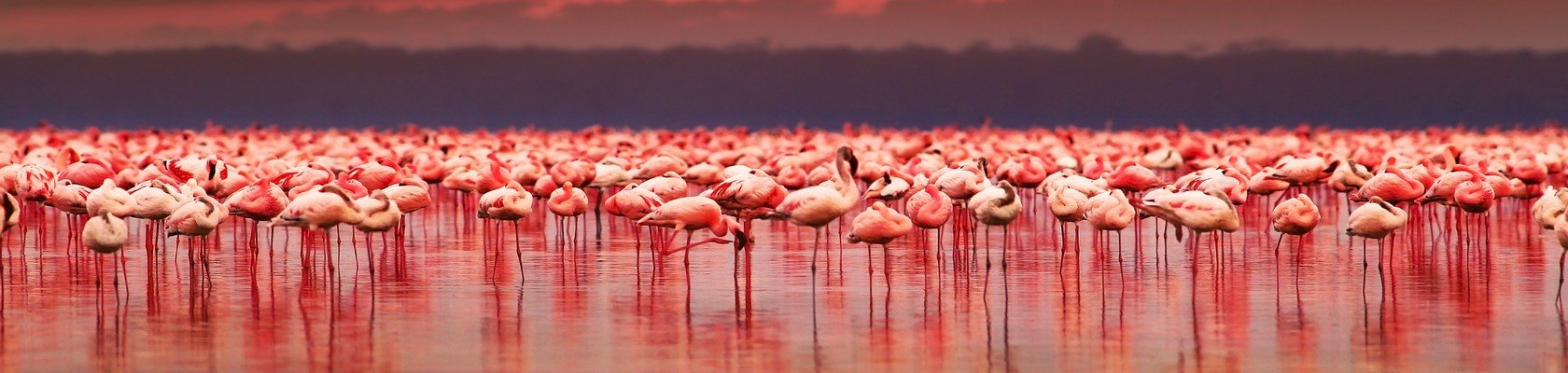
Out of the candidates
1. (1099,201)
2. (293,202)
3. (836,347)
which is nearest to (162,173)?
(293,202)

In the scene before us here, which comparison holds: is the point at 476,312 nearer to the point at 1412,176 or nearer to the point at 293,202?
the point at 293,202

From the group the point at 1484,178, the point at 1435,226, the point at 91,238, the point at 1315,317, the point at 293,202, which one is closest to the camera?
the point at 1315,317

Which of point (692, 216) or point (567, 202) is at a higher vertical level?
point (567, 202)

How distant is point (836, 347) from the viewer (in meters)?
10.0

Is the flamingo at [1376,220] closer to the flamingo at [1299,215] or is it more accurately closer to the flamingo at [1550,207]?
the flamingo at [1299,215]

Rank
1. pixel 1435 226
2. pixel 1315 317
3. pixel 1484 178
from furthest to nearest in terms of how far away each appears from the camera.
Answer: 1. pixel 1435 226
2. pixel 1484 178
3. pixel 1315 317

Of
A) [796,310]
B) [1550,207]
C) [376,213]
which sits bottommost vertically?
[796,310]

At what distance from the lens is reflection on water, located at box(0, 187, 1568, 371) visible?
966cm

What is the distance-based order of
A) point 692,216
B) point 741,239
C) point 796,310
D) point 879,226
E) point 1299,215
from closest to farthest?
1. point 796,310
2. point 879,226
3. point 741,239
4. point 692,216
5. point 1299,215

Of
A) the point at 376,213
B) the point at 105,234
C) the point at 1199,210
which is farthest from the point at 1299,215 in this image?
the point at 105,234

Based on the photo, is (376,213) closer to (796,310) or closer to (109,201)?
(109,201)

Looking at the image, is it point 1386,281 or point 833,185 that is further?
point 833,185

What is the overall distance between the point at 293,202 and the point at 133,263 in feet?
8.23

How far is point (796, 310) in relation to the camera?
1170 cm
